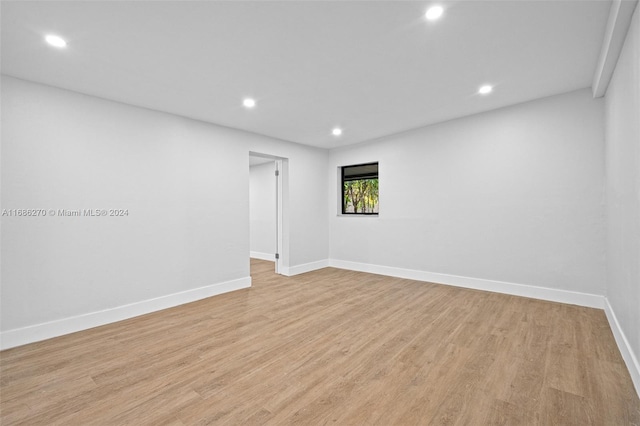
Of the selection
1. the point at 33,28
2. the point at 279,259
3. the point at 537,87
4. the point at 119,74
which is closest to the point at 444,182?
the point at 537,87

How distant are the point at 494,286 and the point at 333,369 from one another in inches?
120

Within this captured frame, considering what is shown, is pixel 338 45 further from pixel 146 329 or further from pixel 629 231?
pixel 146 329

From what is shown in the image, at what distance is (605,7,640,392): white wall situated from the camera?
1.80m

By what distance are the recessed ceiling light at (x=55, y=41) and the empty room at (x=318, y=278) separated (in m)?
0.07

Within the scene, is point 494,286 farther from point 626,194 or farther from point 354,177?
point 354,177

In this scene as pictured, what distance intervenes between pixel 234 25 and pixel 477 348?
334 cm

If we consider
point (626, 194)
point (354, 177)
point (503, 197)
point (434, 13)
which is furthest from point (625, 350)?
point (354, 177)

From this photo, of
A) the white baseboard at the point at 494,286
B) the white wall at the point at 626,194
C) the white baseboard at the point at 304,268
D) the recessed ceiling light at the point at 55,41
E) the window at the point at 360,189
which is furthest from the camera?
the window at the point at 360,189

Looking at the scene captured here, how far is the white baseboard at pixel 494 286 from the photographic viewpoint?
327cm

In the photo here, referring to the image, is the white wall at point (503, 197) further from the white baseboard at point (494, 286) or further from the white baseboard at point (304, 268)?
the white baseboard at point (304, 268)

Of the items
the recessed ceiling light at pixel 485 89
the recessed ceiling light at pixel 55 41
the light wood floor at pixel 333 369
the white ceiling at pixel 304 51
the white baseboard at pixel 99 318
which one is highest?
the recessed ceiling light at pixel 485 89

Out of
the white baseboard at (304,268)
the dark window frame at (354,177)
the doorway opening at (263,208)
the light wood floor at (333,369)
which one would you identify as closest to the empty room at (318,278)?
the light wood floor at (333,369)

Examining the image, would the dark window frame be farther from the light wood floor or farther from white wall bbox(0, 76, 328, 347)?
the light wood floor

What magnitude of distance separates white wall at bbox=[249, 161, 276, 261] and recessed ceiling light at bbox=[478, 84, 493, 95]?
4831 mm
